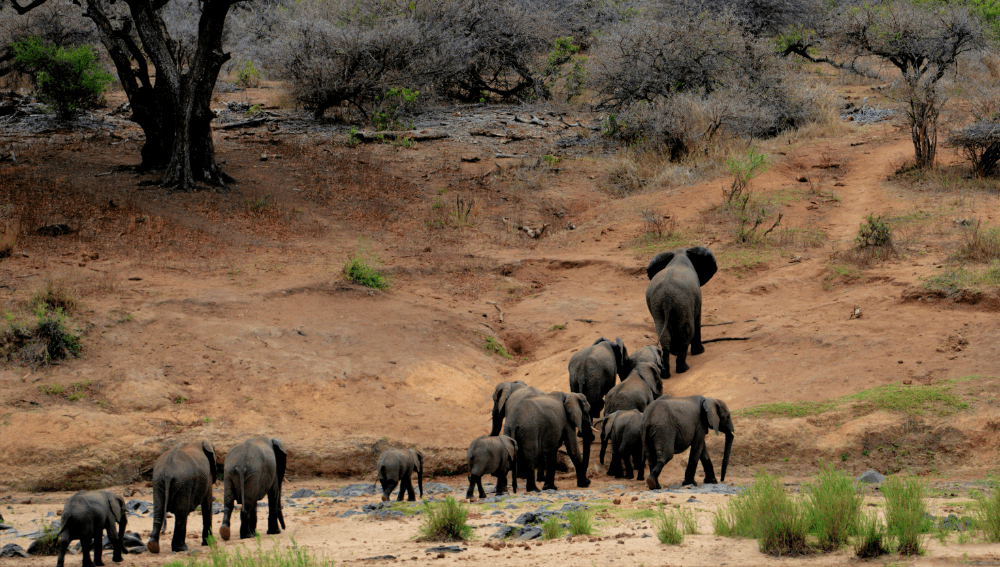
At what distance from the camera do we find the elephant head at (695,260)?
13336 mm

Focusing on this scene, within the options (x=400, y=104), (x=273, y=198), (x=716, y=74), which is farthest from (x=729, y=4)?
(x=273, y=198)

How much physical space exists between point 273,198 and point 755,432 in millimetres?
14368

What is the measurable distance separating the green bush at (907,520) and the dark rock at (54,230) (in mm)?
15873

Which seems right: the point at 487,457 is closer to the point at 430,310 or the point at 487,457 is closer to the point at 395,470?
the point at 395,470

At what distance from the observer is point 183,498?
6754mm

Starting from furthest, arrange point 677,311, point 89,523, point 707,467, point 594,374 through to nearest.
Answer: point 677,311
point 594,374
point 707,467
point 89,523

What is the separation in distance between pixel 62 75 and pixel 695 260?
2195cm

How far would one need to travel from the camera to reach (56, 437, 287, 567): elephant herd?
6172 mm

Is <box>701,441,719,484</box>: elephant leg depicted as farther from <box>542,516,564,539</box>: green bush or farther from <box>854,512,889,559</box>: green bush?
<box>854,512,889,559</box>: green bush

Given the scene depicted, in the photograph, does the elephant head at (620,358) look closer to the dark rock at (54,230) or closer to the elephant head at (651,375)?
the elephant head at (651,375)

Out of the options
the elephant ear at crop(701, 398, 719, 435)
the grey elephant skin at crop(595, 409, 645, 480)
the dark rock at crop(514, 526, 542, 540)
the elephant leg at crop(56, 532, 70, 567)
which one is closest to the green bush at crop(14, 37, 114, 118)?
the grey elephant skin at crop(595, 409, 645, 480)

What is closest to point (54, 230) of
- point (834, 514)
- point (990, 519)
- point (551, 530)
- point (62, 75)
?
point (62, 75)

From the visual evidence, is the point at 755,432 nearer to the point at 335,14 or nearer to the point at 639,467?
the point at 639,467

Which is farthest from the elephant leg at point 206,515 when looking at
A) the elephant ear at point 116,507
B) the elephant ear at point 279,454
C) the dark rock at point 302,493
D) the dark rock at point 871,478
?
the dark rock at point 871,478
